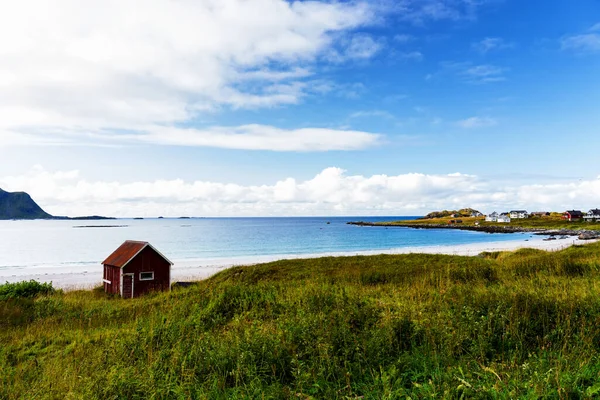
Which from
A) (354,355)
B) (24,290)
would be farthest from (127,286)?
(354,355)

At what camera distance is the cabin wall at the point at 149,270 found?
25594mm

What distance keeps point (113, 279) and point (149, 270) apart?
8.65ft

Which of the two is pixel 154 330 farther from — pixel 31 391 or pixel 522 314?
pixel 522 314

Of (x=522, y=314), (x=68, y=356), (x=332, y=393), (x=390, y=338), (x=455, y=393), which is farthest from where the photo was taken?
(x=68, y=356)

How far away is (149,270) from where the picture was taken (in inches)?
1030

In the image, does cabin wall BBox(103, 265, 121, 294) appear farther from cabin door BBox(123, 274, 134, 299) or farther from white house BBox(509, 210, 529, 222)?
white house BBox(509, 210, 529, 222)

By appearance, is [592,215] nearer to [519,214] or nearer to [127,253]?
[519,214]

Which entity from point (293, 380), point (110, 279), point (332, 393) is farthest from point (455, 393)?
point (110, 279)

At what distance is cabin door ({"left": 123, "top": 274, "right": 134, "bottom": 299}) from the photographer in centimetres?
2511

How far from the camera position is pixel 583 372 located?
4312mm

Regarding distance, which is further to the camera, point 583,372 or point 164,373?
point 164,373

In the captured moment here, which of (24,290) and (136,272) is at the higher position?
(136,272)

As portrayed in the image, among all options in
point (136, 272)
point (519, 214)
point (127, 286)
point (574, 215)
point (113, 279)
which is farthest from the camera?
point (519, 214)

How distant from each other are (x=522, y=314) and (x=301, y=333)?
13.4 ft
